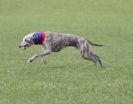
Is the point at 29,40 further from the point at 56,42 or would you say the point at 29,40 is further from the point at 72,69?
the point at 72,69

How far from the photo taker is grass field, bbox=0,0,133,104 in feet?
30.7

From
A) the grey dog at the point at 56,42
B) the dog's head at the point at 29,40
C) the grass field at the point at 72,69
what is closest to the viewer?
the grass field at the point at 72,69

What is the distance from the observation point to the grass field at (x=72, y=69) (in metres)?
9.34

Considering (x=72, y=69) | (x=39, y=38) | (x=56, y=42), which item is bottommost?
(x=72, y=69)

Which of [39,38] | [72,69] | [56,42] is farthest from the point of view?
[56,42]

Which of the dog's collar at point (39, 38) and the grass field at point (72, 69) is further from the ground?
the dog's collar at point (39, 38)

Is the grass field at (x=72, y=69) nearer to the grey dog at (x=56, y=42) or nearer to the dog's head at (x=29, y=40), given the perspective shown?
the grey dog at (x=56, y=42)

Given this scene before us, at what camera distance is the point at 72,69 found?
1345cm

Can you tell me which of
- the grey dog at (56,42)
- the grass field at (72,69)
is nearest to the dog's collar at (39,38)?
the grey dog at (56,42)

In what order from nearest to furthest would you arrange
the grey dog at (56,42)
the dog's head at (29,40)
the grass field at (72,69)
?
1. the grass field at (72,69)
2. the dog's head at (29,40)
3. the grey dog at (56,42)

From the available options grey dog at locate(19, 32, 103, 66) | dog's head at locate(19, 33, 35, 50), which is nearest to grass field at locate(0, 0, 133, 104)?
grey dog at locate(19, 32, 103, 66)

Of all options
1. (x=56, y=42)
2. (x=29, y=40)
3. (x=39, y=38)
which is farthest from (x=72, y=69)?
(x=29, y=40)

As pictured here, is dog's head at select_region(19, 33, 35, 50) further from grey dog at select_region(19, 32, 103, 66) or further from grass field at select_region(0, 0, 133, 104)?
grass field at select_region(0, 0, 133, 104)

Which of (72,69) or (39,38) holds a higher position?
(39,38)
